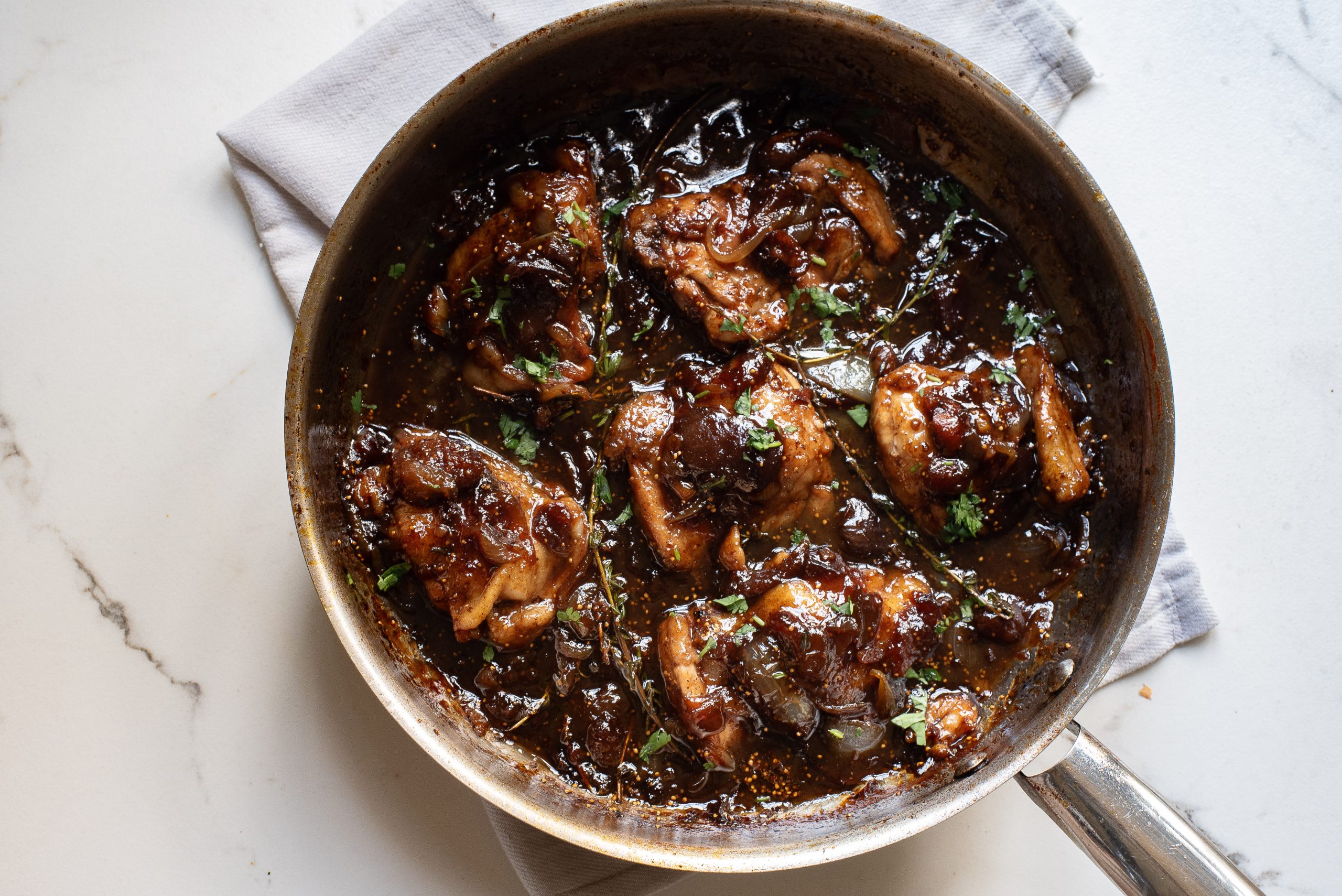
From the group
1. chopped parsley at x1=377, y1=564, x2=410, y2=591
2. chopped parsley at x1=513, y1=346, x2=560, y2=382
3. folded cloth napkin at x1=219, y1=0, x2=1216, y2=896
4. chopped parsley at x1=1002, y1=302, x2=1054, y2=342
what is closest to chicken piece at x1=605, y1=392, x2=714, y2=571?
chopped parsley at x1=513, y1=346, x2=560, y2=382

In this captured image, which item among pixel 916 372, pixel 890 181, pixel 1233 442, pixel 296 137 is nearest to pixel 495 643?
pixel 916 372

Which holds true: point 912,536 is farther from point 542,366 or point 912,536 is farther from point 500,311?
point 500,311

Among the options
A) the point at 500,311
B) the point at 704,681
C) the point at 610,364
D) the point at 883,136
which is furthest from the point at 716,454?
the point at 883,136

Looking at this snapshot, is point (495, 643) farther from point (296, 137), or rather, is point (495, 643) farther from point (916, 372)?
point (296, 137)

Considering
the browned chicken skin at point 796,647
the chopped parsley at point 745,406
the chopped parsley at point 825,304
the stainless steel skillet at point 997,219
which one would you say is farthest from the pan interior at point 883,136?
the chopped parsley at point 745,406

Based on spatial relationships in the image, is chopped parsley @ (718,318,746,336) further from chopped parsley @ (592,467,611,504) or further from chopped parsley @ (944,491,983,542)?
chopped parsley @ (944,491,983,542)
